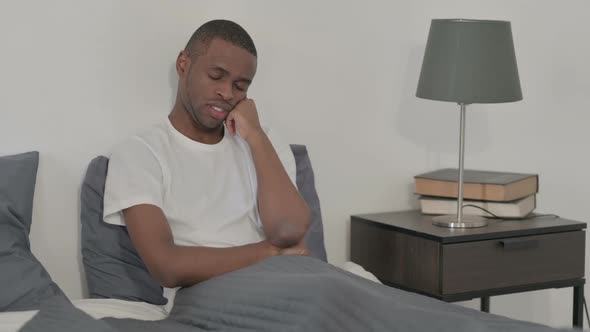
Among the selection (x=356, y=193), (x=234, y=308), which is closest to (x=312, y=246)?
(x=356, y=193)

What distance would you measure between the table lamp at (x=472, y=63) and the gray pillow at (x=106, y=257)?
90 centimetres

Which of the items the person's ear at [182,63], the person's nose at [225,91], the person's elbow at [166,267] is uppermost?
the person's ear at [182,63]

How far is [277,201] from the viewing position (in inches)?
85.7

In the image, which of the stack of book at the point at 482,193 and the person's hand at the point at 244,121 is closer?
the person's hand at the point at 244,121

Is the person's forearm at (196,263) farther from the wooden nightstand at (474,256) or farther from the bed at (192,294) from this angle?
the wooden nightstand at (474,256)

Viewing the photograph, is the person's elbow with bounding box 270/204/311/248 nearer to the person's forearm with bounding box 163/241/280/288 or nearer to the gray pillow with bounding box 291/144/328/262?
the person's forearm with bounding box 163/241/280/288

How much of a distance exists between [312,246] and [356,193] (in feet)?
1.35

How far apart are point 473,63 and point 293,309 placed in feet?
3.57

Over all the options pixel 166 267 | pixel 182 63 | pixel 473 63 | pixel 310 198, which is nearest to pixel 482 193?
pixel 473 63

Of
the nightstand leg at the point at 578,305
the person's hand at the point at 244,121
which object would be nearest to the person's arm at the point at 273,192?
the person's hand at the point at 244,121

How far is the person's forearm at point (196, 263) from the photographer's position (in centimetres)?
197

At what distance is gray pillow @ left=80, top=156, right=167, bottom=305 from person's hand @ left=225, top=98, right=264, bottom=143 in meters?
0.34

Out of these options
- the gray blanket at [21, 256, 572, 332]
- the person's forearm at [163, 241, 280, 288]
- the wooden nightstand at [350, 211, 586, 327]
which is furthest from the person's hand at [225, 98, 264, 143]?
the wooden nightstand at [350, 211, 586, 327]

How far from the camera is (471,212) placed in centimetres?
266
